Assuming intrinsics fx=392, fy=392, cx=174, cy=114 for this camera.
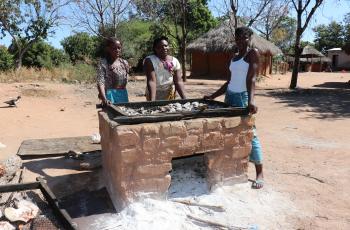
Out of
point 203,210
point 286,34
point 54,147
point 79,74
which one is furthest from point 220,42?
point 286,34

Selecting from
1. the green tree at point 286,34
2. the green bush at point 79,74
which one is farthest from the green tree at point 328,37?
the green bush at point 79,74

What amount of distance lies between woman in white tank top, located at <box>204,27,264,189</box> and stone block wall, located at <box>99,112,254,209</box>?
0.71ft

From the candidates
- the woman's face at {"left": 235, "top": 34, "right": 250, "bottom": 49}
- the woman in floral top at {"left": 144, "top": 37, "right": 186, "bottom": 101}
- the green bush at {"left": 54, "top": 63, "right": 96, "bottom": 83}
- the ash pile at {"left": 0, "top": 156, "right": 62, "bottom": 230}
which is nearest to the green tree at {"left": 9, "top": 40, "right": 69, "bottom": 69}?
the green bush at {"left": 54, "top": 63, "right": 96, "bottom": 83}

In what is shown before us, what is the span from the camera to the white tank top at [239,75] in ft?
13.8

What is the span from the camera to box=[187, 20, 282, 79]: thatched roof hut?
23.1 metres

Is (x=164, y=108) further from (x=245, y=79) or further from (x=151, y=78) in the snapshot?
(x=245, y=79)

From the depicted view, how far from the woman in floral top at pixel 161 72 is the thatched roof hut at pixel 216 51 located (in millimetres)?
18100

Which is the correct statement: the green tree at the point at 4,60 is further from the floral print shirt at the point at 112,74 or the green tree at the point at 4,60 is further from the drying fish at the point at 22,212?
the drying fish at the point at 22,212

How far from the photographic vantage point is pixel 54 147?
18.7ft

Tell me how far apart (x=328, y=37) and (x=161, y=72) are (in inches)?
1918

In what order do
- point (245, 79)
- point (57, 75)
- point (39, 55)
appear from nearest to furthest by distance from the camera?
point (245, 79) < point (57, 75) < point (39, 55)

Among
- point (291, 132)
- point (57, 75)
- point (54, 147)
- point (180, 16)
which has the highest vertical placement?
point (180, 16)

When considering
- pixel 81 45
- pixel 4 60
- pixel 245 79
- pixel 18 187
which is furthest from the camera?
pixel 81 45

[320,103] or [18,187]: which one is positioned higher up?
[18,187]
